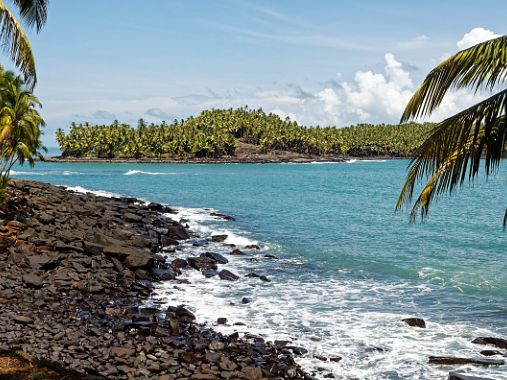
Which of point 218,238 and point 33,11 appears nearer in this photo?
point 33,11

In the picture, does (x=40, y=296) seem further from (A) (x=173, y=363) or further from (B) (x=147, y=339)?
(A) (x=173, y=363)

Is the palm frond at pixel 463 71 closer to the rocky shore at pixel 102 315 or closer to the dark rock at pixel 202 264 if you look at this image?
the rocky shore at pixel 102 315

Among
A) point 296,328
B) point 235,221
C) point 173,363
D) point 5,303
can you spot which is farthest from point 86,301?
point 235,221

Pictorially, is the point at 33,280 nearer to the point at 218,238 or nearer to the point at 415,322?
the point at 415,322

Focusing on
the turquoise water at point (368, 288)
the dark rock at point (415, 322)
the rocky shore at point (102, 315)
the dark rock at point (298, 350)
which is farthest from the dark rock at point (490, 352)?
the rocky shore at point (102, 315)

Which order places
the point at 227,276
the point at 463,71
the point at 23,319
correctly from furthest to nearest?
the point at 227,276 < the point at 23,319 < the point at 463,71

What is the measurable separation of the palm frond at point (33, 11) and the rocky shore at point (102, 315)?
825 cm

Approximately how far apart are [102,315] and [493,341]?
11982mm

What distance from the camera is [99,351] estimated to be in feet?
39.9

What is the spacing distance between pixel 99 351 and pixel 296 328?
6.37 metres

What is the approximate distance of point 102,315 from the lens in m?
15.4

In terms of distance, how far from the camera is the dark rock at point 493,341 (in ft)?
46.7

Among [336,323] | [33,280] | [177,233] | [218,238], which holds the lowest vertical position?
[336,323]

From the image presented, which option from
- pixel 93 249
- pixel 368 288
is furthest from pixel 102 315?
pixel 368 288
